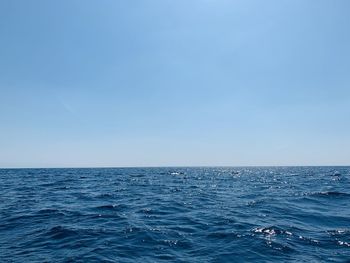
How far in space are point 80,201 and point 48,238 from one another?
10.6 m

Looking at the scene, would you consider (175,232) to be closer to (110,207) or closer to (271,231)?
(271,231)

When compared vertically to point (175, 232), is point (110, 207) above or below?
above

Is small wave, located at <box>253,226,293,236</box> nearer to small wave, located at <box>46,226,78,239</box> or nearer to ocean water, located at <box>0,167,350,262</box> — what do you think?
ocean water, located at <box>0,167,350,262</box>

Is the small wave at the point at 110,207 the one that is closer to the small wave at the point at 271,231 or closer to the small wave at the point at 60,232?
the small wave at the point at 60,232

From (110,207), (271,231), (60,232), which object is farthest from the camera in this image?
(110,207)

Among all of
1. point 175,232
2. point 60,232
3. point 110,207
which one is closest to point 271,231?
point 175,232

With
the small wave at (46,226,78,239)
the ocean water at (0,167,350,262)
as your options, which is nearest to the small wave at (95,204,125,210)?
the ocean water at (0,167,350,262)

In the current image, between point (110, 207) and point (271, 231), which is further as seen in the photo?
point (110, 207)

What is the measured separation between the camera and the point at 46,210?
18.0 m

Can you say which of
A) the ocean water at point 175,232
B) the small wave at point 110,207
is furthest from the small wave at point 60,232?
the small wave at point 110,207

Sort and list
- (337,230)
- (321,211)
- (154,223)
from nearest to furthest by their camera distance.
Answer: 1. (337,230)
2. (154,223)
3. (321,211)

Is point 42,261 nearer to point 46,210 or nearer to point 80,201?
point 46,210

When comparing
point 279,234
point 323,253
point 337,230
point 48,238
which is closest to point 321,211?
point 337,230

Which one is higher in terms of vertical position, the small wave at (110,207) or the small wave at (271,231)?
the small wave at (110,207)
